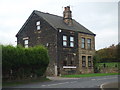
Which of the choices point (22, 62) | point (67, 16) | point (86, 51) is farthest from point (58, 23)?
point (22, 62)

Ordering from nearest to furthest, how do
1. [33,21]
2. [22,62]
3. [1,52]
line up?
[1,52], [22,62], [33,21]

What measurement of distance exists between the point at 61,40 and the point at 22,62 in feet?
49.8

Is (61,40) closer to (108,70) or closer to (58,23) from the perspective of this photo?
(58,23)

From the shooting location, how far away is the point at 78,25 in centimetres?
4734

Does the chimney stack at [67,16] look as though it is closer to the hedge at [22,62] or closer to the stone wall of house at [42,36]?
the stone wall of house at [42,36]

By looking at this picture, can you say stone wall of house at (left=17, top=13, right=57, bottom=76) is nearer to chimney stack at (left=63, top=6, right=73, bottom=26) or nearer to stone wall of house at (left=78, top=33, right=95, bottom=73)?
chimney stack at (left=63, top=6, right=73, bottom=26)

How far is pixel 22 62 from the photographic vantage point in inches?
1019

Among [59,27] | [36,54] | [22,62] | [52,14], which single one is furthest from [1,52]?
[52,14]

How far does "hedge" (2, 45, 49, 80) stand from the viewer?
24375 millimetres

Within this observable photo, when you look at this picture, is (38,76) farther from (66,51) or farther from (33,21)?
(33,21)

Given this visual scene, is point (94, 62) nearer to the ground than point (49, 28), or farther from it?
nearer to the ground

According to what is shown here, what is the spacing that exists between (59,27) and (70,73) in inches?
295

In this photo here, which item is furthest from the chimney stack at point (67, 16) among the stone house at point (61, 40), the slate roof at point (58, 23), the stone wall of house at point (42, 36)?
the stone wall of house at point (42, 36)

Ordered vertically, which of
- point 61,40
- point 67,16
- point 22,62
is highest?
point 67,16
